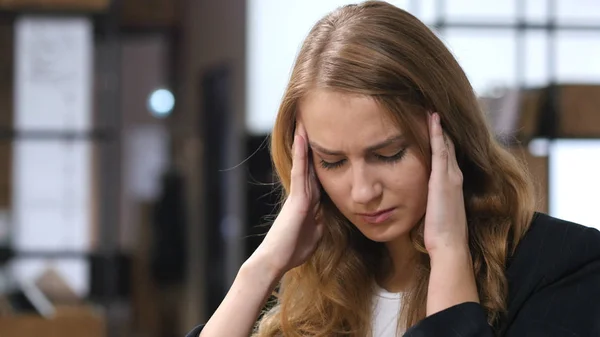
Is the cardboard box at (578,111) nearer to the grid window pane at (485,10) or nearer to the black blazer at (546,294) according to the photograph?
the grid window pane at (485,10)

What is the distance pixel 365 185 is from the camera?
59.7 inches

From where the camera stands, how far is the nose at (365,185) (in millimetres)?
1517

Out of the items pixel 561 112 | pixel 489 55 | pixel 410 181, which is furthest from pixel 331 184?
pixel 489 55

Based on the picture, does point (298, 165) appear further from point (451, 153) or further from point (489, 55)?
point (489, 55)

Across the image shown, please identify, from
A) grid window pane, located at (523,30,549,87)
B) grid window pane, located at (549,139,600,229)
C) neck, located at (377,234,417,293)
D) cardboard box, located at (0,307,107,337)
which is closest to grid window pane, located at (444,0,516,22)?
grid window pane, located at (523,30,549,87)

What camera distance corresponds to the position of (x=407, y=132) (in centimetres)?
150

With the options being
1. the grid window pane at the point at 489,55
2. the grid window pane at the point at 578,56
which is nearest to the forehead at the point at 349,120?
the grid window pane at the point at 489,55

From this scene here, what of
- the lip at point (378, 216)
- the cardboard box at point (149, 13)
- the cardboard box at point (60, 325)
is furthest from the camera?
the cardboard box at point (149, 13)

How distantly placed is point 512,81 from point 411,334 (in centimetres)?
276

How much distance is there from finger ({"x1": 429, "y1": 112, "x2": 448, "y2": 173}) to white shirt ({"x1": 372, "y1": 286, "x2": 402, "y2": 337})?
0.28 metres

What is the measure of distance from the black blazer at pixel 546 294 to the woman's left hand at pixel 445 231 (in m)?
0.04

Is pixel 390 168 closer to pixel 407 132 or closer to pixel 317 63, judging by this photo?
pixel 407 132

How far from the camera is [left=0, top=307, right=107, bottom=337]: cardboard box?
3.99 meters

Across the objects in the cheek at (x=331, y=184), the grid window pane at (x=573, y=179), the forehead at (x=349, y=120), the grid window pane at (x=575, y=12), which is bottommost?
the grid window pane at (x=573, y=179)
